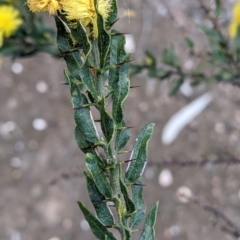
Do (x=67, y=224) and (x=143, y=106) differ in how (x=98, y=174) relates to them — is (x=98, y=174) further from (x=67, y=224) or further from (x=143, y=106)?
(x=143, y=106)

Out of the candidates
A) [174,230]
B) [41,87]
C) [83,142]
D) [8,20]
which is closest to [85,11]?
[83,142]

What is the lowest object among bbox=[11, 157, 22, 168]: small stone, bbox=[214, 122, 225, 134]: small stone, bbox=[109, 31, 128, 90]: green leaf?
bbox=[11, 157, 22, 168]: small stone

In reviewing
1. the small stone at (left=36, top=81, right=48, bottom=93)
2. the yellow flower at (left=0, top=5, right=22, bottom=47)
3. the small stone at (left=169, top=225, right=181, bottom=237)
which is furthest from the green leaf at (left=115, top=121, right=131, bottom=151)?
the small stone at (left=36, top=81, right=48, bottom=93)

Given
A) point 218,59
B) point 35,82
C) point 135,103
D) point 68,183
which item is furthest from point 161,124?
point 218,59

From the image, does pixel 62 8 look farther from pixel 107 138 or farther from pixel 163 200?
pixel 163 200

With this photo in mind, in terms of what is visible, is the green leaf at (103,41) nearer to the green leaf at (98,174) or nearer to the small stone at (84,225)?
the green leaf at (98,174)

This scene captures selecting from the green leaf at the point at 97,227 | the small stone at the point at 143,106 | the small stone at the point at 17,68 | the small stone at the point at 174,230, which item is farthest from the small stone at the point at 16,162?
the green leaf at the point at 97,227

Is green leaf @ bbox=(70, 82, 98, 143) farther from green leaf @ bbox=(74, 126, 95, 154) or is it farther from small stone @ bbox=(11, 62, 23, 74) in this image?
small stone @ bbox=(11, 62, 23, 74)
